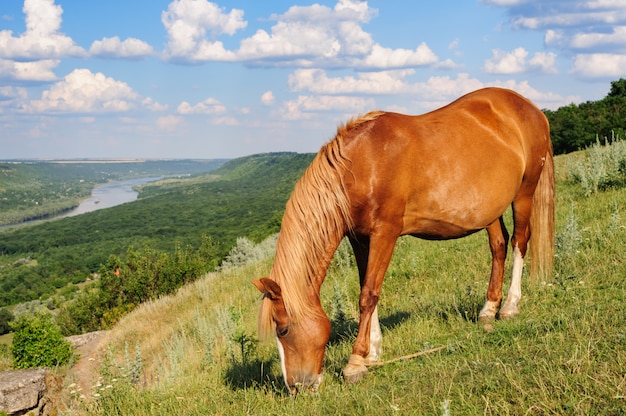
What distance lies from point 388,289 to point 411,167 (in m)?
3.78

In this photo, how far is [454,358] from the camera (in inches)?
146

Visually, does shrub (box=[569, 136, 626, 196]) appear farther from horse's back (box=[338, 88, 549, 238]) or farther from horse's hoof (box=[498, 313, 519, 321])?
horse's hoof (box=[498, 313, 519, 321])

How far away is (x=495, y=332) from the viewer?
412 cm

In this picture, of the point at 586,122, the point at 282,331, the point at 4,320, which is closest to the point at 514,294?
the point at 282,331

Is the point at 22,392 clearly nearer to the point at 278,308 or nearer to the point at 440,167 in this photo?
the point at 278,308

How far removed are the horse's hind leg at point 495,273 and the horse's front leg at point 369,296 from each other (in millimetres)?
1402

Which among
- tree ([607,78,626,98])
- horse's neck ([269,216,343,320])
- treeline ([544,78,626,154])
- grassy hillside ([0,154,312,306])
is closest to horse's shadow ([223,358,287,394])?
horse's neck ([269,216,343,320])

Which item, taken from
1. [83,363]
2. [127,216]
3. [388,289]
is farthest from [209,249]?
[127,216]

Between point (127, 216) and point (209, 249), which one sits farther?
point (127, 216)

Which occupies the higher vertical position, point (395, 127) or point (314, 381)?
point (395, 127)

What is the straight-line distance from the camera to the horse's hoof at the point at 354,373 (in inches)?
152

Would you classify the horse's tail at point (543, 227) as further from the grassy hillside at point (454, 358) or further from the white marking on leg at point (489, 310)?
the white marking on leg at point (489, 310)

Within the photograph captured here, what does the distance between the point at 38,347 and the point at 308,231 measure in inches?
511

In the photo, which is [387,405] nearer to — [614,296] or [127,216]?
[614,296]
